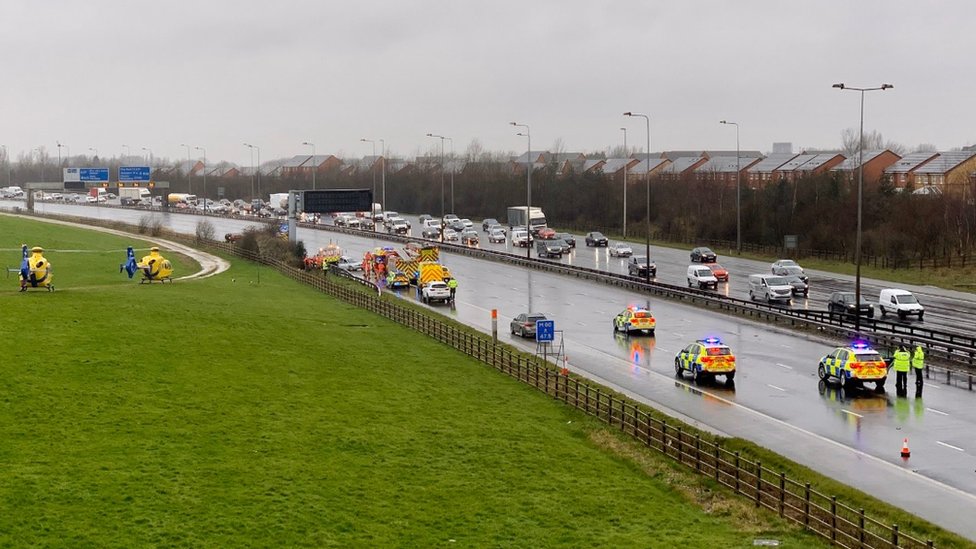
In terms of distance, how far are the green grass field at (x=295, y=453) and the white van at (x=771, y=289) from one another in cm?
2619

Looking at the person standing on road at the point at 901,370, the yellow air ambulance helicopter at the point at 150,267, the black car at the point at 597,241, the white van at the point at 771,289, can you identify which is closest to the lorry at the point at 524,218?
the black car at the point at 597,241

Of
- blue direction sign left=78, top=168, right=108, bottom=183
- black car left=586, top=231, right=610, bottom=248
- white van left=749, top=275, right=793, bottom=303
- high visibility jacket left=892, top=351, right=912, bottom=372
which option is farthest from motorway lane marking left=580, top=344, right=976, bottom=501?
blue direction sign left=78, top=168, right=108, bottom=183

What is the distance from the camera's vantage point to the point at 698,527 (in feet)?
77.0

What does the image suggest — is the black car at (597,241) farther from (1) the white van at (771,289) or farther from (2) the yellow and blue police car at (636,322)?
(2) the yellow and blue police car at (636,322)

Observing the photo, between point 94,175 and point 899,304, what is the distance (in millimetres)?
119078

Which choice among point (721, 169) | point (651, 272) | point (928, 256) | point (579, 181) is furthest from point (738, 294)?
point (721, 169)

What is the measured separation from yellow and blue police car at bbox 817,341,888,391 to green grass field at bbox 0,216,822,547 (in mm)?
9888

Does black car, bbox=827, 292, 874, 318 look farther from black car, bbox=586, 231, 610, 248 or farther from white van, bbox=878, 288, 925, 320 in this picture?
black car, bbox=586, 231, 610, 248

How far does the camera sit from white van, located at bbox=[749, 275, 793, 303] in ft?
211

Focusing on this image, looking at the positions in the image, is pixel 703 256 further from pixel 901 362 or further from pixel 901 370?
pixel 901 370

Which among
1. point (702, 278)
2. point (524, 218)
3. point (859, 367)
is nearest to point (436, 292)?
point (702, 278)

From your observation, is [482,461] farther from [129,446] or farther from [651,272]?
[651,272]

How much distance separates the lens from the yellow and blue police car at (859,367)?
3753 cm

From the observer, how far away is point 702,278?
72500 millimetres
